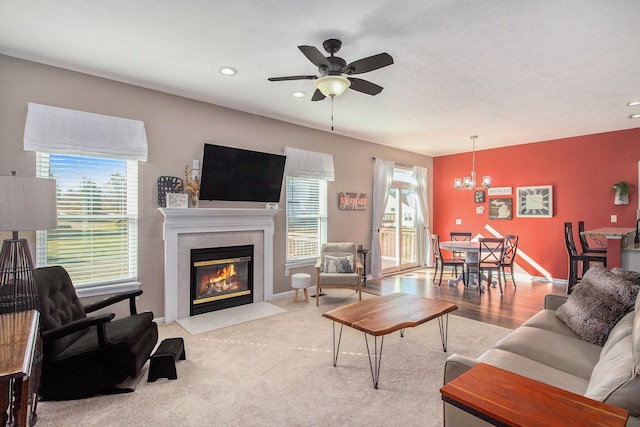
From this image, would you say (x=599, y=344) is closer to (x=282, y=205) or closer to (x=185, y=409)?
(x=185, y=409)

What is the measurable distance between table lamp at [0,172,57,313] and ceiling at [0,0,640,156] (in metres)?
1.30

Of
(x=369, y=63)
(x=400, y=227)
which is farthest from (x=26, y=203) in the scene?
(x=400, y=227)

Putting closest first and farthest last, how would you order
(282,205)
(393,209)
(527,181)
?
(282,205) → (527,181) → (393,209)

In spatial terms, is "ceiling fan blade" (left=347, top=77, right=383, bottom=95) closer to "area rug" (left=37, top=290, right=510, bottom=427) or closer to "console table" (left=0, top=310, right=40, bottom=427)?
"area rug" (left=37, top=290, right=510, bottom=427)

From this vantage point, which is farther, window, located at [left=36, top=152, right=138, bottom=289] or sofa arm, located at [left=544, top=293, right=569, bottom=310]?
window, located at [left=36, top=152, right=138, bottom=289]

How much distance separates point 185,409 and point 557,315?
285 cm

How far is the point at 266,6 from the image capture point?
2.24 meters

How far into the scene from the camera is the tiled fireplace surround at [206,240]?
3850mm

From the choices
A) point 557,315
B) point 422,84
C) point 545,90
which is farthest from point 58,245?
point 545,90

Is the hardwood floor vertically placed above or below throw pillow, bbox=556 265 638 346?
below

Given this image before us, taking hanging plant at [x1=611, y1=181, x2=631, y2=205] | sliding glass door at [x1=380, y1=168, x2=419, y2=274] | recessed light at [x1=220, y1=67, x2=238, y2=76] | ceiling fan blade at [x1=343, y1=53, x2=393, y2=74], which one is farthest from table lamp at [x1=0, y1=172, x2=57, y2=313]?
hanging plant at [x1=611, y1=181, x2=631, y2=205]

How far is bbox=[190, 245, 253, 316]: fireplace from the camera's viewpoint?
13.6 feet

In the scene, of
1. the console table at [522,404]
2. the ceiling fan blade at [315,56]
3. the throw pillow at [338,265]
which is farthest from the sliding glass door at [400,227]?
the console table at [522,404]

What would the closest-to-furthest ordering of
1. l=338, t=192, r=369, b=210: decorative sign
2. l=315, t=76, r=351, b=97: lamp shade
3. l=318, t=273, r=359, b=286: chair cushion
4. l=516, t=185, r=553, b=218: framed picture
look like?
l=315, t=76, r=351, b=97: lamp shade → l=318, t=273, r=359, b=286: chair cushion → l=338, t=192, r=369, b=210: decorative sign → l=516, t=185, r=553, b=218: framed picture
